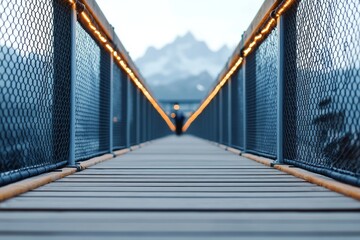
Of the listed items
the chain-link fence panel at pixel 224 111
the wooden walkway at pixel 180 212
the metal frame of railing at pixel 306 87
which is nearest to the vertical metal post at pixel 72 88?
the wooden walkway at pixel 180 212

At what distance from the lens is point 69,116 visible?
3770 mm

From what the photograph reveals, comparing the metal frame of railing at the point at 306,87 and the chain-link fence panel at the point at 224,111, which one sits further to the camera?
the chain-link fence panel at the point at 224,111

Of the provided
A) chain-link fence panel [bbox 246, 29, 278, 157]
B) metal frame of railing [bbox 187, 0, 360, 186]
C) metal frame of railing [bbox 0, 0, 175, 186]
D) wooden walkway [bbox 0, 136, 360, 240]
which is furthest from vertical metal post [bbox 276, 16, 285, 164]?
metal frame of railing [bbox 0, 0, 175, 186]

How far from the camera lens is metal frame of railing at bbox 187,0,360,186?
2590 millimetres

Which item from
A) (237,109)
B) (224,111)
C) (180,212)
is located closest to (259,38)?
(237,109)

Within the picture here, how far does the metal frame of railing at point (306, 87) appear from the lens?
2590mm

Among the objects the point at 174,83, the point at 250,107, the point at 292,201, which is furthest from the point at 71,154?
the point at 174,83

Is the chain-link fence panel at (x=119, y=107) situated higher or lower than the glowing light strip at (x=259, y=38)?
lower

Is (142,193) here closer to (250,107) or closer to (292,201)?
(292,201)

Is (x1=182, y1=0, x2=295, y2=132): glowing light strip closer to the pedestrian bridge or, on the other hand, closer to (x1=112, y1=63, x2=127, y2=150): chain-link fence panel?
the pedestrian bridge

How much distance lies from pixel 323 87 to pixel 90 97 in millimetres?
2650

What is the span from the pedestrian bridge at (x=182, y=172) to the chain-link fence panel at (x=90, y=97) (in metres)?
0.03

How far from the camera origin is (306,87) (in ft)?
11.3

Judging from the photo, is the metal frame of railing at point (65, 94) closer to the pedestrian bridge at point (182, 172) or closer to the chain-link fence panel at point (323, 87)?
the pedestrian bridge at point (182, 172)
